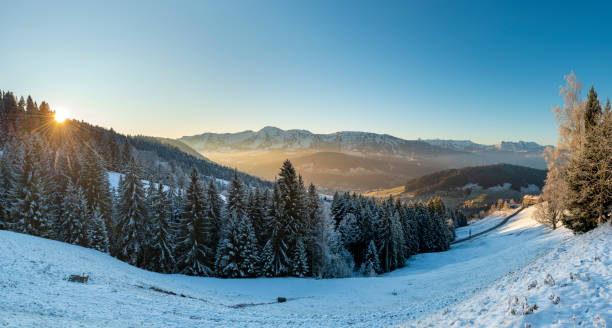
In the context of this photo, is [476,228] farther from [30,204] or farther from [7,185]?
[7,185]

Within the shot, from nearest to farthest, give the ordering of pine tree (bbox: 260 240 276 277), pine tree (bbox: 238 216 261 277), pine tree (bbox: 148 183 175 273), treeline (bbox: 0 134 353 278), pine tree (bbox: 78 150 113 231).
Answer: treeline (bbox: 0 134 353 278) → pine tree (bbox: 238 216 261 277) → pine tree (bbox: 260 240 276 277) → pine tree (bbox: 148 183 175 273) → pine tree (bbox: 78 150 113 231)

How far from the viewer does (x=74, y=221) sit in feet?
98.6

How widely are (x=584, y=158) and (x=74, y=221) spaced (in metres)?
51.1

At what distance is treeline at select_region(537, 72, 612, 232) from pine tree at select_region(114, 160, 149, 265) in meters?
43.2

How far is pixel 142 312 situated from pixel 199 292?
32.0 feet

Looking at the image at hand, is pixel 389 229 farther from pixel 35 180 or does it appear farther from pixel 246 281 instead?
pixel 35 180

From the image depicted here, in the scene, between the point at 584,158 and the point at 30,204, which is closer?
the point at 584,158

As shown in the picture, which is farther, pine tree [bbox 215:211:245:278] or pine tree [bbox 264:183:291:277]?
pine tree [bbox 264:183:291:277]

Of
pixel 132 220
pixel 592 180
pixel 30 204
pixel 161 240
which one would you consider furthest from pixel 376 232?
pixel 30 204

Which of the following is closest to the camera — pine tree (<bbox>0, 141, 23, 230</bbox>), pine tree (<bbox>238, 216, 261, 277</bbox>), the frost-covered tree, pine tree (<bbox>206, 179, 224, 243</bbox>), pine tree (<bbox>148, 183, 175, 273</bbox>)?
pine tree (<bbox>0, 141, 23, 230</bbox>)

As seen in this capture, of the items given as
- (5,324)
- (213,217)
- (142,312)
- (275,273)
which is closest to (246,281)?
(275,273)

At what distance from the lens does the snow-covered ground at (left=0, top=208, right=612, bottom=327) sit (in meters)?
8.67

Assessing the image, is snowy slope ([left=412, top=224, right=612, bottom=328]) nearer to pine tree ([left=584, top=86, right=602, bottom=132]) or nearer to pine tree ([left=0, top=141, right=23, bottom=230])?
pine tree ([left=584, top=86, right=602, bottom=132])

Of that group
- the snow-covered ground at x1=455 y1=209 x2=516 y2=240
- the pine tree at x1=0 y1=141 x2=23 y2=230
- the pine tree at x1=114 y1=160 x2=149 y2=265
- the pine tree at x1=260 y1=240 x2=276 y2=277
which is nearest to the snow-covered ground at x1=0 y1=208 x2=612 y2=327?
the pine tree at x1=260 y1=240 x2=276 y2=277
